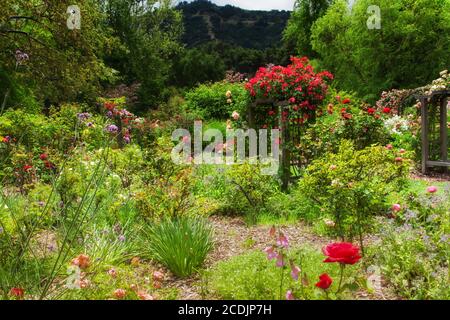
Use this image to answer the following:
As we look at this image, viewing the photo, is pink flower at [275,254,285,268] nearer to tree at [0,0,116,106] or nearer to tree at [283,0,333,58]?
tree at [0,0,116,106]

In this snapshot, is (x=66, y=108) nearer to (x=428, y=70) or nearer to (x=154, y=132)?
(x=154, y=132)

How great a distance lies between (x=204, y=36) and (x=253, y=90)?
23.3 m

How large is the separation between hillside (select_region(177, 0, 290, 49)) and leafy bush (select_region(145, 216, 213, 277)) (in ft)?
81.5

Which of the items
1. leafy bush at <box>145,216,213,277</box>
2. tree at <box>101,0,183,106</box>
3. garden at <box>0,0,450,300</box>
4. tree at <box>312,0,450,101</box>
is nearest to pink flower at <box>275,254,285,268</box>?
garden at <box>0,0,450,300</box>

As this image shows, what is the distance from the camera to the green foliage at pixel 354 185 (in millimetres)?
3756

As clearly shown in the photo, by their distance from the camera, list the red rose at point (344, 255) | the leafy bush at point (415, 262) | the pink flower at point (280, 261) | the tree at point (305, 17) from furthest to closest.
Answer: the tree at point (305, 17)
the leafy bush at point (415, 262)
the pink flower at point (280, 261)
the red rose at point (344, 255)

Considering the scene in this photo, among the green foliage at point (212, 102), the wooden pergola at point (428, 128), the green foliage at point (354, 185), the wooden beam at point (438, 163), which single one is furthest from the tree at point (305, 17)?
the green foliage at point (354, 185)

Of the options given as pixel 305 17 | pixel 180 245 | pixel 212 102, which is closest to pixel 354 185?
pixel 180 245

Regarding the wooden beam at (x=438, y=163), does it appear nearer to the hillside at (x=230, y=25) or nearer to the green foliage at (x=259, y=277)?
the green foliage at (x=259, y=277)

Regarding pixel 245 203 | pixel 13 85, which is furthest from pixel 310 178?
pixel 13 85

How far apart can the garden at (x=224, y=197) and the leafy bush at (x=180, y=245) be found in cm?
1

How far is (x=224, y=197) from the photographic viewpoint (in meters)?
5.91

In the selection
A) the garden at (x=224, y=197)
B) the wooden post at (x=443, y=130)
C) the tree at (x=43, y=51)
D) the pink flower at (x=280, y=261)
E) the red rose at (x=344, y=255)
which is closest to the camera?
the red rose at (x=344, y=255)
